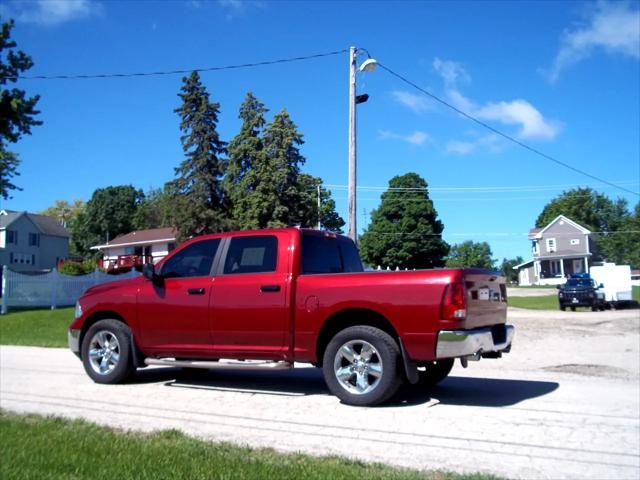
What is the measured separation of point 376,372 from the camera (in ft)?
21.3

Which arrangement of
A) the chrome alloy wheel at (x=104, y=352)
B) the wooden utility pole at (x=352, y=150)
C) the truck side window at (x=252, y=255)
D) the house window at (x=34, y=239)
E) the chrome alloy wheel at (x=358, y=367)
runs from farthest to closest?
the house window at (x=34, y=239) < the wooden utility pole at (x=352, y=150) < the chrome alloy wheel at (x=104, y=352) < the truck side window at (x=252, y=255) < the chrome alloy wheel at (x=358, y=367)

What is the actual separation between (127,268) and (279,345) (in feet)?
126

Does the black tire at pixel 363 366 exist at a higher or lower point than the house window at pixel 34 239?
lower

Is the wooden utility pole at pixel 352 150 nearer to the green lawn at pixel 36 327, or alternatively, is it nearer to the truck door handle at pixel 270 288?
the green lawn at pixel 36 327

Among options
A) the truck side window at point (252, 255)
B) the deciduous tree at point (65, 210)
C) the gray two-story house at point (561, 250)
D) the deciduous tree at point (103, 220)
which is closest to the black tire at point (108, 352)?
the truck side window at point (252, 255)

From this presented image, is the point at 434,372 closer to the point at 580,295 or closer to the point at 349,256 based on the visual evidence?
the point at 349,256

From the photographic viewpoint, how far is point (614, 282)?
31.0m

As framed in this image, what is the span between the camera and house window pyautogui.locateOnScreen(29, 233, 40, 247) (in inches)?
2527

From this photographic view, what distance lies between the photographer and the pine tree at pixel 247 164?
40219mm

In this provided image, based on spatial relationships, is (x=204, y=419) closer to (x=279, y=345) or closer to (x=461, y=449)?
(x=279, y=345)

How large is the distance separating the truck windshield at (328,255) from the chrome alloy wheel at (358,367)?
1.13 metres

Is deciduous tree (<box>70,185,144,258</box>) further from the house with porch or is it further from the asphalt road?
the asphalt road

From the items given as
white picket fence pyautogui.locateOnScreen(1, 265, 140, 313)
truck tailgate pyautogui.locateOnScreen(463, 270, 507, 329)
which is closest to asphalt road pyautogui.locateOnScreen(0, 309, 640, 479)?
truck tailgate pyautogui.locateOnScreen(463, 270, 507, 329)

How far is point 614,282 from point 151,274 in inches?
1133
